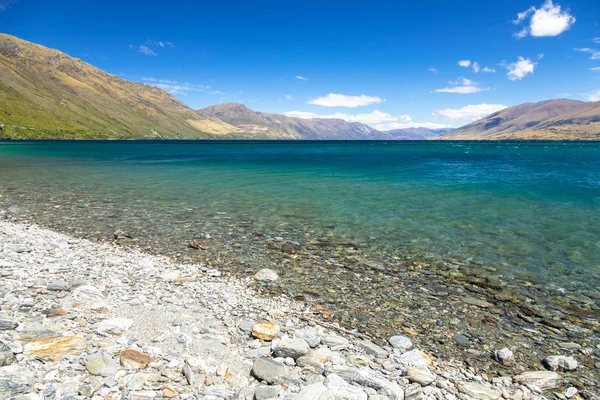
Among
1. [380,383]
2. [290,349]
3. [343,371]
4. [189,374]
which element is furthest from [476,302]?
[189,374]

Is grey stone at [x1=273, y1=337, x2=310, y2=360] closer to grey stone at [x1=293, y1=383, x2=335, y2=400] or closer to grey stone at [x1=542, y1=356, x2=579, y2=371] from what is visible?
grey stone at [x1=293, y1=383, x2=335, y2=400]

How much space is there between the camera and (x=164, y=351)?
26.3 feet

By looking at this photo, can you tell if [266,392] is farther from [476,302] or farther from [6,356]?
[476,302]

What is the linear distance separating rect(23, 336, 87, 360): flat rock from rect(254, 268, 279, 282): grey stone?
6.79 meters

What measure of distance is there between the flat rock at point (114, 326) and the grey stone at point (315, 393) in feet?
16.7

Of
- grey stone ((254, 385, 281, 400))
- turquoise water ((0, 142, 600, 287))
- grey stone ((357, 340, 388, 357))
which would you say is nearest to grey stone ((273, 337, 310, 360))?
grey stone ((254, 385, 281, 400))

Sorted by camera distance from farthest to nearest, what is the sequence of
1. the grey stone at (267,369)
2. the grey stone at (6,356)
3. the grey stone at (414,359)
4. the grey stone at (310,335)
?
the grey stone at (310,335) → the grey stone at (414,359) → the grey stone at (267,369) → the grey stone at (6,356)

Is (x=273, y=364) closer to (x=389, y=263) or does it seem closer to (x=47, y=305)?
(x=47, y=305)

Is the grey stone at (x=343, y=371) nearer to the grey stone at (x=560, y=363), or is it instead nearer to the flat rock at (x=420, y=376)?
the flat rock at (x=420, y=376)

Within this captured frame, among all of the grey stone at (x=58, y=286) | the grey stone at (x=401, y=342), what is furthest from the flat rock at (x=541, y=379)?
the grey stone at (x=58, y=286)

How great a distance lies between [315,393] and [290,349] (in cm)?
154

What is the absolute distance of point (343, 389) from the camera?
697 cm

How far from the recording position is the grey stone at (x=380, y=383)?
23.0ft

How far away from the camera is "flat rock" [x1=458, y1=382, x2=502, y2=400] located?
729 centimetres
